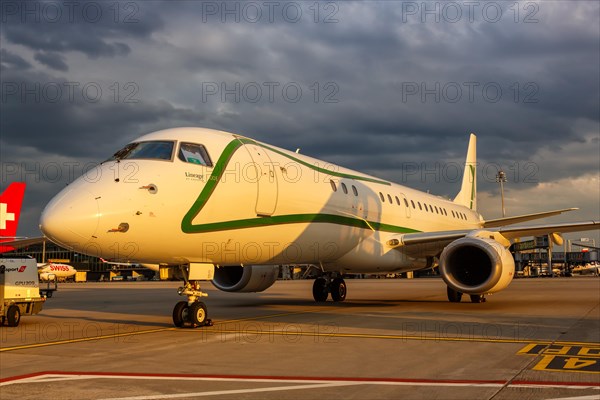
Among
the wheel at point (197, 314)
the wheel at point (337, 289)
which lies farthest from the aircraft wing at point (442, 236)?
the wheel at point (197, 314)

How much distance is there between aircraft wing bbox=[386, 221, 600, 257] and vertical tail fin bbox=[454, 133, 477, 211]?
1051cm

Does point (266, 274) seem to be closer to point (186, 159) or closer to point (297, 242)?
point (297, 242)

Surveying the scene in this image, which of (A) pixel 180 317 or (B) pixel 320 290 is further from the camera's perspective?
(B) pixel 320 290

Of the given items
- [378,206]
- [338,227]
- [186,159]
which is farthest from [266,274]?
[186,159]

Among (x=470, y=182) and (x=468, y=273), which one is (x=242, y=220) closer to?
(x=468, y=273)

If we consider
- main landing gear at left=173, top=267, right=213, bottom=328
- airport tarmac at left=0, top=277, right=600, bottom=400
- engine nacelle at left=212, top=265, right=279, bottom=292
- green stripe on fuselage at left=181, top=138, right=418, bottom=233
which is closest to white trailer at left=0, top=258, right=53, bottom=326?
airport tarmac at left=0, top=277, right=600, bottom=400

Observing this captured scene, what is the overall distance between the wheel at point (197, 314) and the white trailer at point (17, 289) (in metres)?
4.80

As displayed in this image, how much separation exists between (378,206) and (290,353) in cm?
989

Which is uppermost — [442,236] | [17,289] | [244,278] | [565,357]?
[442,236]

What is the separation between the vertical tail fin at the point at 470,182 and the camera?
3002cm

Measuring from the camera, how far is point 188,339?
1005 cm

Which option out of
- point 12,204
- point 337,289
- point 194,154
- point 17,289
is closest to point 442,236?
point 337,289

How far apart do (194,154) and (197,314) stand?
10.5 ft

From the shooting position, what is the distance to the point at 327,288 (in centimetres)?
2108
